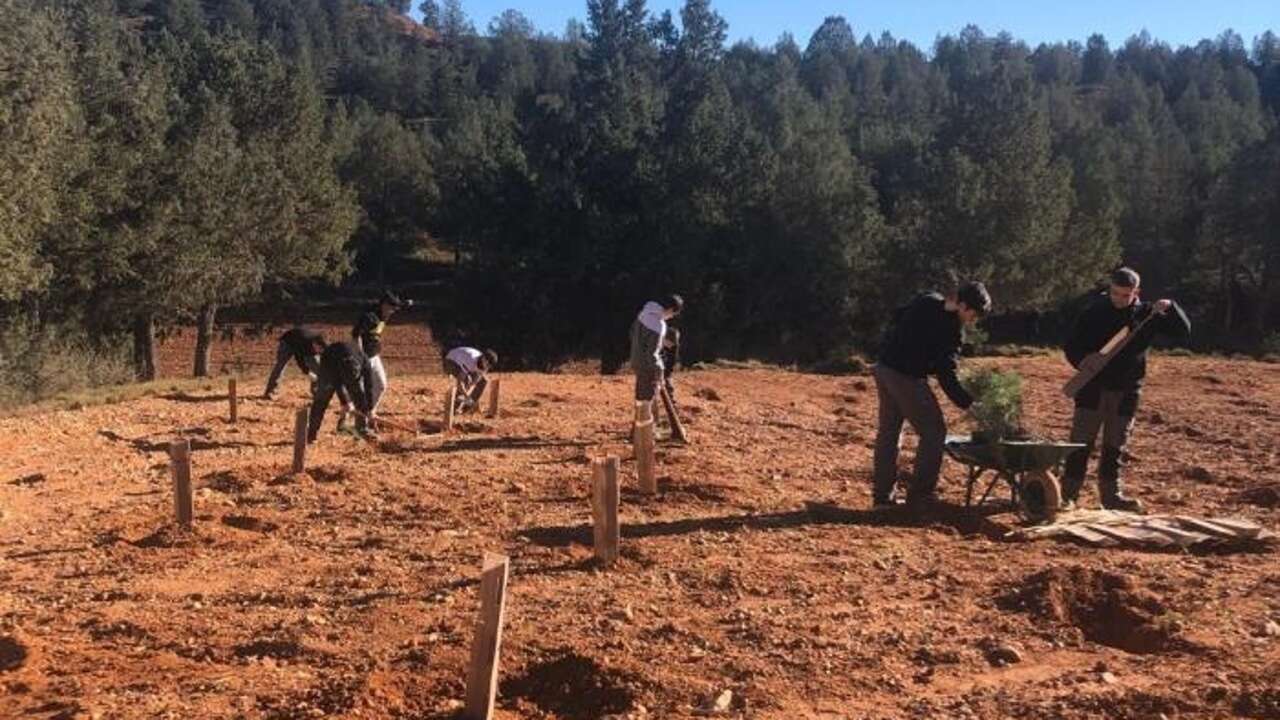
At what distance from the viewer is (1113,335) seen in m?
8.70

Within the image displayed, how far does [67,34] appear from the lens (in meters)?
25.3

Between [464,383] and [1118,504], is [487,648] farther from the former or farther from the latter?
[464,383]

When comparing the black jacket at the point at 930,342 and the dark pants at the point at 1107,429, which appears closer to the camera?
the black jacket at the point at 930,342

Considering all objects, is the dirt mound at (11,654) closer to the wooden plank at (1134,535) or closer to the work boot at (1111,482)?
the wooden plank at (1134,535)

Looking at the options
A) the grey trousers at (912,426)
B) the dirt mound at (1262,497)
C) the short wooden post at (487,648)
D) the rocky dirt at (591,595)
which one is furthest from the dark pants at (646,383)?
the short wooden post at (487,648)

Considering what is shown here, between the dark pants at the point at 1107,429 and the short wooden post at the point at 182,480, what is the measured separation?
644 cm

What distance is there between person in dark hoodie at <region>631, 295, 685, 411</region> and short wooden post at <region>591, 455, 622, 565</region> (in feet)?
15.4

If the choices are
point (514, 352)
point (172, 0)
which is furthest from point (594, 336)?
point (172, 0)

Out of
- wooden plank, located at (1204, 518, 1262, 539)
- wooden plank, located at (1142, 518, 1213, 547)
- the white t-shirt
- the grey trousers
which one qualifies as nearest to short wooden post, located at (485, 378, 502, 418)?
the white t-shirt

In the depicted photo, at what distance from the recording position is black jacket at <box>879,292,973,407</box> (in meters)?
8.52

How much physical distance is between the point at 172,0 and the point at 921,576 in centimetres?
11167

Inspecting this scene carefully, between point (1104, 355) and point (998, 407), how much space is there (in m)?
0.83

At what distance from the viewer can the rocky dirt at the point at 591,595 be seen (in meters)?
5.06

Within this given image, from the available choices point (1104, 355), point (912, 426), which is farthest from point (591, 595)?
point (1104, 355)
